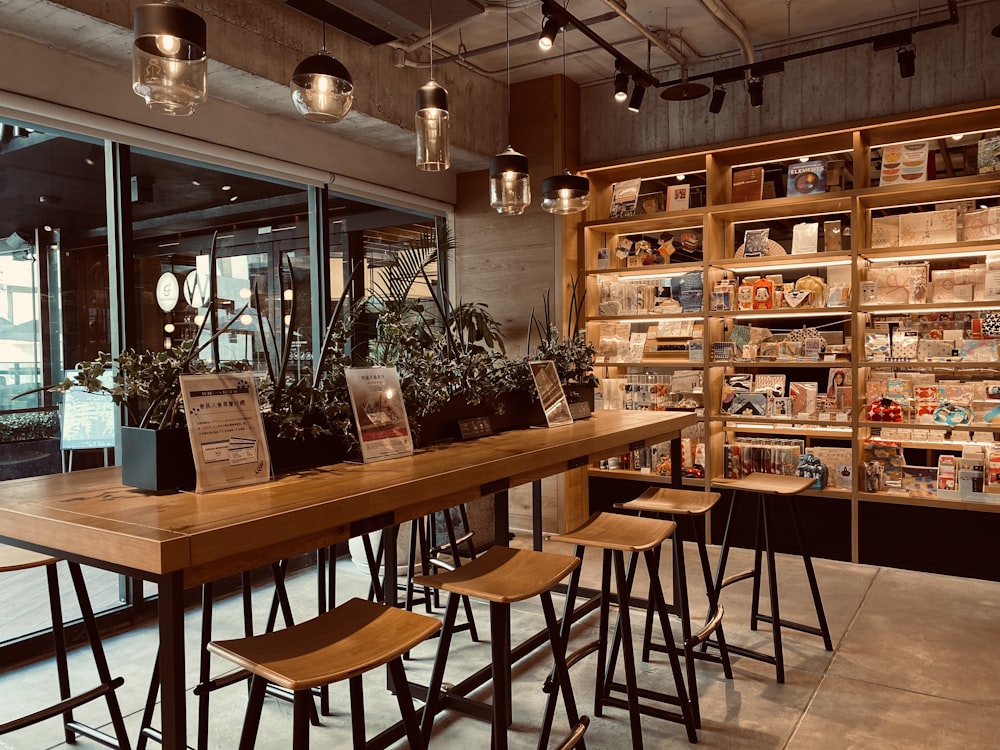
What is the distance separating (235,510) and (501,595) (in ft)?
2.23

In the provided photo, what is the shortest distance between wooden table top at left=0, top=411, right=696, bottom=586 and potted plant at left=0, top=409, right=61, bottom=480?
142 cm

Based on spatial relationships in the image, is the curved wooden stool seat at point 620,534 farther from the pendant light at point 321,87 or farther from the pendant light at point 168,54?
the pendant light at point 168,54

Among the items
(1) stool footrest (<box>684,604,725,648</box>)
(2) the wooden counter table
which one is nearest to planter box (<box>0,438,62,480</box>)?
(2) the wooden counter table

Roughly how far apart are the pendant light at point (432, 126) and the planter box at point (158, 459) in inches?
54.3

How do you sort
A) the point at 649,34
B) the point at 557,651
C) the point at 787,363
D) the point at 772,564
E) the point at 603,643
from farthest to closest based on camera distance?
the point at 787,363 → the point at 649,34 → the point at 772,564 → the point at 603,643 → the point at 557,651

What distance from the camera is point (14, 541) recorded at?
1.65 m

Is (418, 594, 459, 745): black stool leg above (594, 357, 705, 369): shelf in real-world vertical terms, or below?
below

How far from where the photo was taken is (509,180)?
323 centimetres

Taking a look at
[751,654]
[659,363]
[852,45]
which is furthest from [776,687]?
[852,45]

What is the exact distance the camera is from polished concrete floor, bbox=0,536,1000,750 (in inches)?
103

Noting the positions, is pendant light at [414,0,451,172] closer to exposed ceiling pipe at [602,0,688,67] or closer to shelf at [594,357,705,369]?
exposed ceiling pipe at [602,0,688,67]

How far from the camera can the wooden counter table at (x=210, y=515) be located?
4.69 ft

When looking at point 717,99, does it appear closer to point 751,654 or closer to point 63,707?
point 751,654

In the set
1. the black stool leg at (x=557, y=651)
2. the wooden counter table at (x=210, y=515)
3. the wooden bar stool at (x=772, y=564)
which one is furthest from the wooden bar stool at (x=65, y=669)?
the wooden bar stool at (x=772, y=564)
